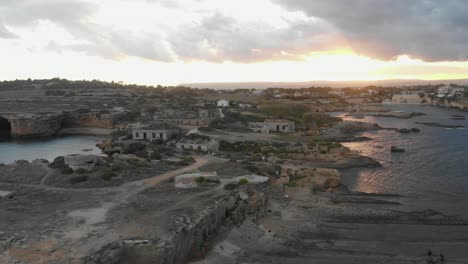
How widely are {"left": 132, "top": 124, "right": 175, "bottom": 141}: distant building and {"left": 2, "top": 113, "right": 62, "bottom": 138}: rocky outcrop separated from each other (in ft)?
89.1

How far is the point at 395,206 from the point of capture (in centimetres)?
3388

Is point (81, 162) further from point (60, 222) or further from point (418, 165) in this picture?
point (418, 165)

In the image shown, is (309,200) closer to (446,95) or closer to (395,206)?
(395,206)

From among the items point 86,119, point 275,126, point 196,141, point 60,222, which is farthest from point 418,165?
point 86,119

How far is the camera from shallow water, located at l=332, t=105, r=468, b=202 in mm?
39312

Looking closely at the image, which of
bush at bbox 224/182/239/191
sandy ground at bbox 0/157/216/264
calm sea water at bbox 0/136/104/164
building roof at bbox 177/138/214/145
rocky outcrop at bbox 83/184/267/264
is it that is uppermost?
building roof at bbox 177/138/214/145

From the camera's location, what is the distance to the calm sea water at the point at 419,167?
38938mm

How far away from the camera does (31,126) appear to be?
256 feet

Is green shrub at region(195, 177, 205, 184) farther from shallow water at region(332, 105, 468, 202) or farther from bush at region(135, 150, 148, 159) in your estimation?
shallow water at region(332, 105, 468, 202)

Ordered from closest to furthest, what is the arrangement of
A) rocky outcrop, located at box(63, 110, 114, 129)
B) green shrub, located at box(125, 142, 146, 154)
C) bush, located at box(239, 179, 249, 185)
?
bush, located at box(239, 179, 249, 185) → green shrub, located at box(125, 142, 146, 154) → rocky outcrop, located at box(63, 110, 114, 129)

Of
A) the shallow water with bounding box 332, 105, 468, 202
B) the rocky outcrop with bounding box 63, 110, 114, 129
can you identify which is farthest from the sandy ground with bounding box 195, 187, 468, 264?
the rocky outcrop with bounding box 63, 110, 114, 129

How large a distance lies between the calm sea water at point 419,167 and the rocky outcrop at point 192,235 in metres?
13.3

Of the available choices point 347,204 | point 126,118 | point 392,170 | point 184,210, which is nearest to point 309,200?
point 347,204

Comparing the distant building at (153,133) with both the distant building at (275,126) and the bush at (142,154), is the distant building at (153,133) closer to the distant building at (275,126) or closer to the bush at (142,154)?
the bush at (142,154)
